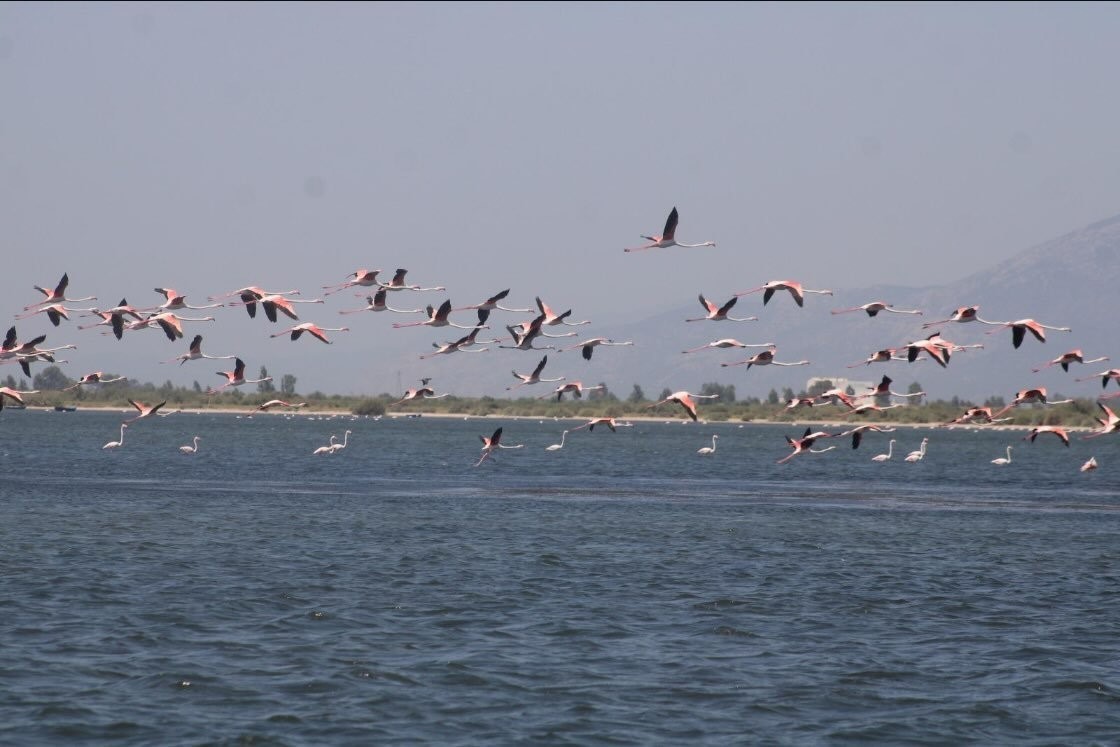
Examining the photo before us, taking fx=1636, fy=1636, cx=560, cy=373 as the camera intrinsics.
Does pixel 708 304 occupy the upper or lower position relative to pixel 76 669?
upper

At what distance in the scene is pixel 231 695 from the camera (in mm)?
15898

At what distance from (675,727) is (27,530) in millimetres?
18649

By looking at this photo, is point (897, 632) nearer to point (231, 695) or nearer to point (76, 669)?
point (231, 695)

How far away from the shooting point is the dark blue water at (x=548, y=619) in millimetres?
15305

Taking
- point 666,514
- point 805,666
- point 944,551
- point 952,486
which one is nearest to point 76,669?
point 805,666

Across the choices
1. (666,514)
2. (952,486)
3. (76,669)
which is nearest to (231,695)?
(76,669)

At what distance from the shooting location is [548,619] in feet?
68.0

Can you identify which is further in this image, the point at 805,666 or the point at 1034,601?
the point at 1034,601

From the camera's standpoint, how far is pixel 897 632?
20.2 m

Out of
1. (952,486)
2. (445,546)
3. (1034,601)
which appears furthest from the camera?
(952,486)

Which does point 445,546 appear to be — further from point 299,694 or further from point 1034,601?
point 299,694

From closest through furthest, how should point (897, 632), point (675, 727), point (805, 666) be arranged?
1. point (675, 727)
2. point (805, 666)
3. point (897, 632)

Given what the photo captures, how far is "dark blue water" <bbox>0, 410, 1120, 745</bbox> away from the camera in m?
15.3

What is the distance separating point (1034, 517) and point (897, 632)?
19769mm
